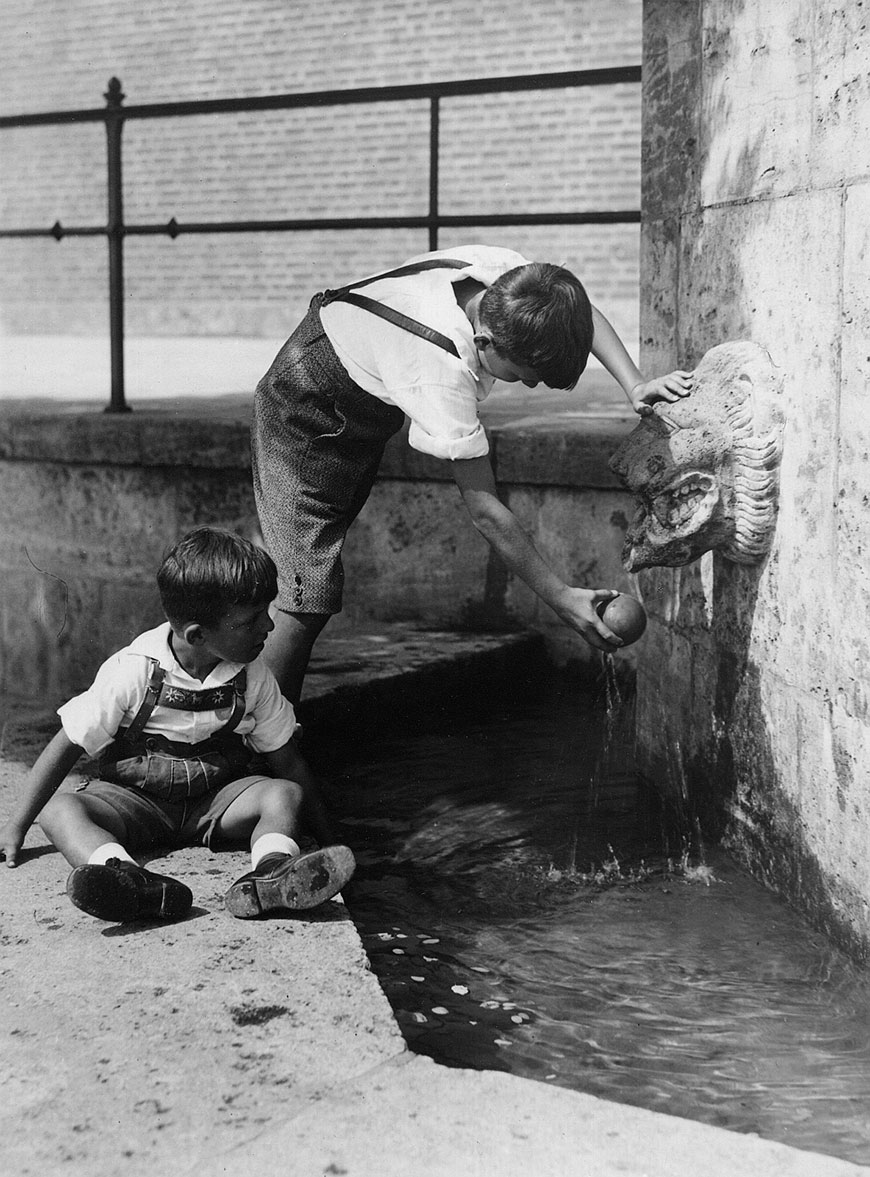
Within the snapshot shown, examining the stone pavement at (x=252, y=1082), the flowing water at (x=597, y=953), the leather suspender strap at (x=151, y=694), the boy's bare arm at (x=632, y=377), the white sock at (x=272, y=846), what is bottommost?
the flowing water at (x=597, y=953)

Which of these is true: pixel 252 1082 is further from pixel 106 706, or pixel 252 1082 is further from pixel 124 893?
pixel 106 706

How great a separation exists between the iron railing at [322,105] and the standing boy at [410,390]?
1671 mm

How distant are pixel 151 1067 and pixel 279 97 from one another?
4.21 m

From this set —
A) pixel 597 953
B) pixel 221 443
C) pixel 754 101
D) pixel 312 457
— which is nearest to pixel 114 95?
pixel 221 443

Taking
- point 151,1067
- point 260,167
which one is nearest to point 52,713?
point 151,1067

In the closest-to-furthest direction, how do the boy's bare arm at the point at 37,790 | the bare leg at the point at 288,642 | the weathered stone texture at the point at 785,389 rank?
1. the weathered stone texture at the point at 785,389
2. the boy's bare arm at the point at 37,790
3. the bare leg at the point at 288,642

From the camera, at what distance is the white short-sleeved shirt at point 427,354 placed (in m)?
2.84

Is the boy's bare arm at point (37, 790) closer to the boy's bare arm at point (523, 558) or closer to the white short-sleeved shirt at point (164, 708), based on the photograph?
the white short-sleeved shirt at point (164, 708)

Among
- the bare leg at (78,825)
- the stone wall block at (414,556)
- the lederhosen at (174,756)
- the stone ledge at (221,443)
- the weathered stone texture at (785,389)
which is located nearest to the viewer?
the weathered stone texture at (785,389)

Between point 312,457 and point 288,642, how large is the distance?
1.44 ft

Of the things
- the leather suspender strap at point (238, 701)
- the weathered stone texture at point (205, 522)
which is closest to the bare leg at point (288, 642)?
the leather suspender strap at point (238, 701)

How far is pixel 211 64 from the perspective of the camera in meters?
14.1

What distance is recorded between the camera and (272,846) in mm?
2748

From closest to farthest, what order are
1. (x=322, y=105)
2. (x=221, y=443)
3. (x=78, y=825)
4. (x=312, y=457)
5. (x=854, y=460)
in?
(x=854, y=460) < (x=78, y=825) < (x=312, y=457) < (x=221, y=443) < (x=322, y=105)
